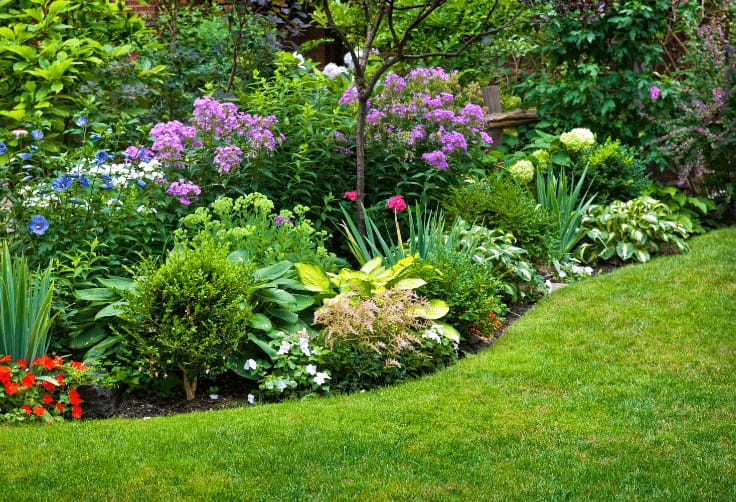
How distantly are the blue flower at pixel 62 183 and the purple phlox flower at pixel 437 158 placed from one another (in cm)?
280

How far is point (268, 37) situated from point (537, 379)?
5.02 m

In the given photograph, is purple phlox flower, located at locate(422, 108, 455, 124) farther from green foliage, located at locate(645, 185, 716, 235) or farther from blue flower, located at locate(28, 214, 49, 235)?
blue flower, located at locate(28, 214, 49, 235)

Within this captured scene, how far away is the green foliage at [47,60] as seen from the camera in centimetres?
727

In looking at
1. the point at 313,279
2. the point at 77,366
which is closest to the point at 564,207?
the point at 313,279

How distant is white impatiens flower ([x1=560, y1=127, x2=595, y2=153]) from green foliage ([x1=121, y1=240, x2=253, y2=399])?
186 inches

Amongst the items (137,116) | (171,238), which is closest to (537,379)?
(171,238)

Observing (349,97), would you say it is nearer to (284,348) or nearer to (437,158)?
(437,158)

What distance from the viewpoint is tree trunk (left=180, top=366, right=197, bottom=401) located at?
4637 millimetres

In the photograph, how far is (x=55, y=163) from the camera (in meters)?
5.65

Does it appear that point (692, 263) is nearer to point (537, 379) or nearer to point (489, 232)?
point (489, 232)

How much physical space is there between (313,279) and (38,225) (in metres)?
1.66

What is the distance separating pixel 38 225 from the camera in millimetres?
4922

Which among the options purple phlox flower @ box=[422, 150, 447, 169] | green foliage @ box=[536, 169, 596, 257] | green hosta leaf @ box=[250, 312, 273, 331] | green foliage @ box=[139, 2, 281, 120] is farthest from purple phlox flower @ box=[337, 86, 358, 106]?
green hosta leaf @ box=[250, 312, 273, 331]

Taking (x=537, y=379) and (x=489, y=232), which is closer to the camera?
(x=537, y=379)
